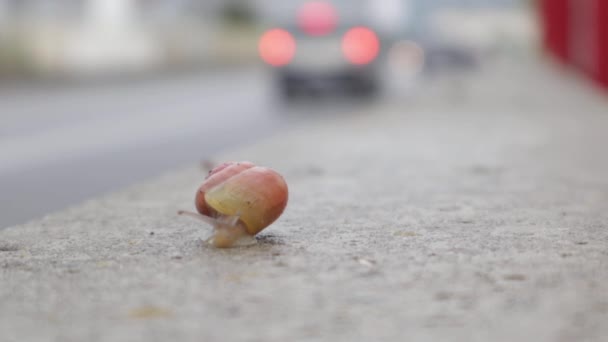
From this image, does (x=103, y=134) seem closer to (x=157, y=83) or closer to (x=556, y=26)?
(x=157, y=83)

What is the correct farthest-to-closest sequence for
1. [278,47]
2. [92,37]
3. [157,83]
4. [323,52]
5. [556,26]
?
[556,26], [92,37], [157,83], [278,47], [323,52]

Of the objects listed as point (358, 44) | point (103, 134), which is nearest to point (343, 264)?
point (103, 134)

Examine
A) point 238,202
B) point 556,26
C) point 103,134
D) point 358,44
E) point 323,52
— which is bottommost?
point 556,26

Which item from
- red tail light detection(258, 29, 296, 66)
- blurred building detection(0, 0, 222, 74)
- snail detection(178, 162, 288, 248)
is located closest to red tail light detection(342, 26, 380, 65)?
red tail light detection(258, 29, 296, 66)

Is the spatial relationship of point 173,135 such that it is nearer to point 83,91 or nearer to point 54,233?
point 54,233

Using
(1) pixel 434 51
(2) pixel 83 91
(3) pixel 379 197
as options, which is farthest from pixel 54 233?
(1) pixel 434 51

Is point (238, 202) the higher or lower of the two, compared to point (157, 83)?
higher

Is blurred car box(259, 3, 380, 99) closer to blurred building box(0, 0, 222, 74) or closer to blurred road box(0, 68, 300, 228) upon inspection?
blurred road box(0, 68, 300, 228)
